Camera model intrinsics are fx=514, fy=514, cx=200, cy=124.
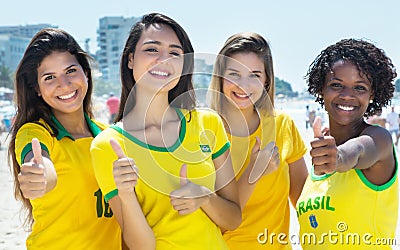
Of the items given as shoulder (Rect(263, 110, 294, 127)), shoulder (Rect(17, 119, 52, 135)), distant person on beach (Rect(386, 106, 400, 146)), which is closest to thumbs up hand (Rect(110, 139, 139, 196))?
shoulder (Rect(17, 119, 52, 135))

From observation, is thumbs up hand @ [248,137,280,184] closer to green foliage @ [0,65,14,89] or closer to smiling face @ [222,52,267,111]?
smiling face @ [222,52,267,111]

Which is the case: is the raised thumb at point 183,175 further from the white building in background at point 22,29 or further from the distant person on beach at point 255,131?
the white building in background at point 22,29

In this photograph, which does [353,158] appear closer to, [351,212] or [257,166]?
[351,212]

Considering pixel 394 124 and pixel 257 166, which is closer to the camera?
pixel 257 166

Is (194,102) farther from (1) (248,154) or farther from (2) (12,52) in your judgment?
(2) (12,52)

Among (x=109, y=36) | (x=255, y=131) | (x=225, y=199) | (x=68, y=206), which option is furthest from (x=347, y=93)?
(x=109, y=36)

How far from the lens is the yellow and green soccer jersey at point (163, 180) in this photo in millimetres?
2260

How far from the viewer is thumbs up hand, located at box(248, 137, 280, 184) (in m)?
2.70

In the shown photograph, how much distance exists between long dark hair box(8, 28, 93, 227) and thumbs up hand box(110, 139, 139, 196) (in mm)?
653

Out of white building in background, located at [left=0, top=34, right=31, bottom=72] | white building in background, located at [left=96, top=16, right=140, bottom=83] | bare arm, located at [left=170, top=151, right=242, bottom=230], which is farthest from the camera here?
white building in background, located at [left=96, top=16, right=140, bottom=83]

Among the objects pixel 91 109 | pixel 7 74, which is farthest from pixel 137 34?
pixel 7 74

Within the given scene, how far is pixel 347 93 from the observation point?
2.65m

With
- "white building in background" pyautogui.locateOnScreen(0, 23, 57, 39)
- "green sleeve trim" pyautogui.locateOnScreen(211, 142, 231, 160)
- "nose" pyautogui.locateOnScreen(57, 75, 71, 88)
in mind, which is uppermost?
"white building in background" pyautogui.locateOnScreen(0, 23, 57, 39)

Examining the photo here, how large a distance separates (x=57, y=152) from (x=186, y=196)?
0.77 m
